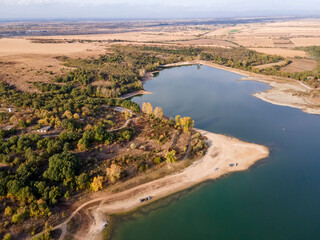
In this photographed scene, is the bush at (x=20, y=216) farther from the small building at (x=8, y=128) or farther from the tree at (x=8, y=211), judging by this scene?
the small building at (x=8, y=128)

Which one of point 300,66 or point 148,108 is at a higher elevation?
point 300,66

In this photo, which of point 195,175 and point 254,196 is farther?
point 195,175

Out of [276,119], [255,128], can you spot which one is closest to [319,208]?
[255,128]

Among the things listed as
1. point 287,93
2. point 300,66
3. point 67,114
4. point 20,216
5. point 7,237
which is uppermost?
point 300,66

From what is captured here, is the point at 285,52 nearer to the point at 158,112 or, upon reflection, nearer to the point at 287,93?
the point at 287,93

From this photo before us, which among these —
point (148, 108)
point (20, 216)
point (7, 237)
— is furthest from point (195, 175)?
point (7, 237)

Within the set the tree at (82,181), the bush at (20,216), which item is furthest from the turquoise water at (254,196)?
the bush at (20,216)

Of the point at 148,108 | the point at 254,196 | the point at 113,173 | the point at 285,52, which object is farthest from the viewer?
the point at 285,52
